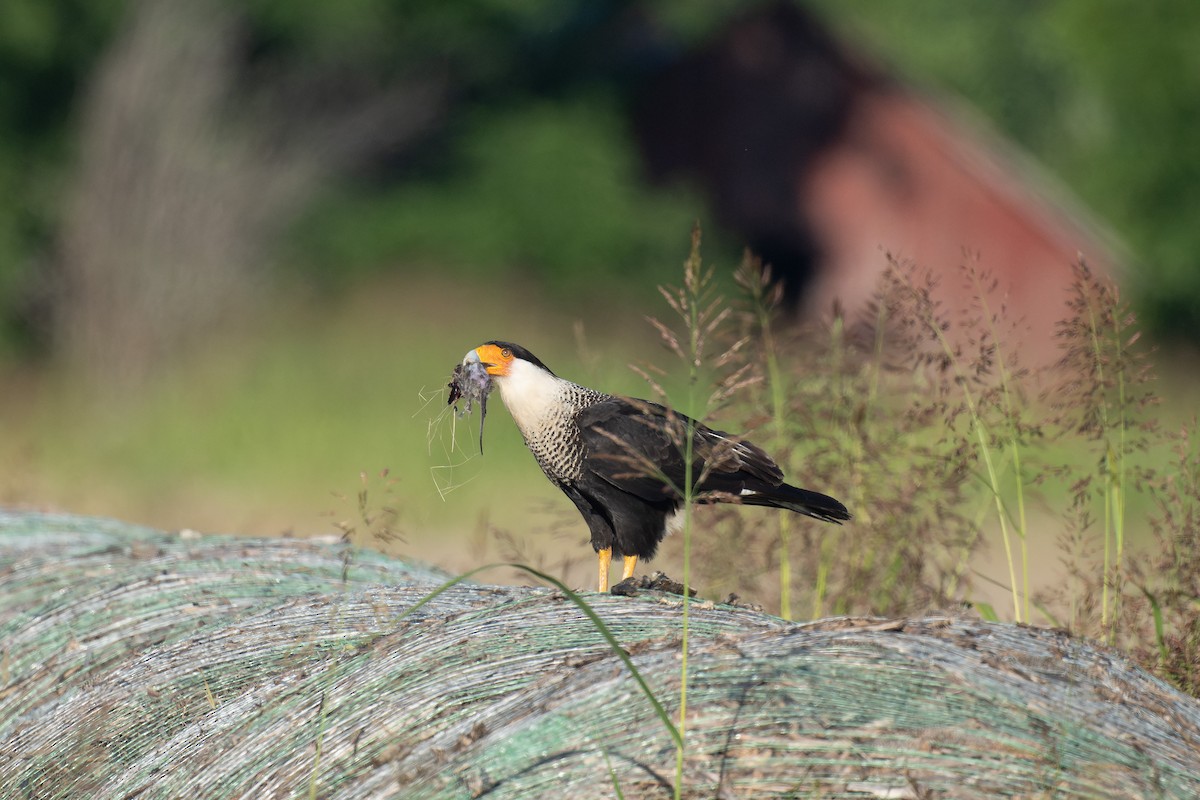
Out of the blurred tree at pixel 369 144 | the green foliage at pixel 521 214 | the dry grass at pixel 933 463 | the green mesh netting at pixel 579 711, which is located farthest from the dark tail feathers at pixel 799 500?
the green foliage at pixel 521 214

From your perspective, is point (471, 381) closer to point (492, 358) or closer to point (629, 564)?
point (492, 358)

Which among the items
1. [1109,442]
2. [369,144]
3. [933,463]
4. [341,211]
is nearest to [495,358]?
[1109,442]

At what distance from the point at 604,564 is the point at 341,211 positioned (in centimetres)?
1826

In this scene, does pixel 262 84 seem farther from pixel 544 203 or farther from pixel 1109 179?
pixel 1109 179

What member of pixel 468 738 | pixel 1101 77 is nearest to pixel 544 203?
pixel 1101 77

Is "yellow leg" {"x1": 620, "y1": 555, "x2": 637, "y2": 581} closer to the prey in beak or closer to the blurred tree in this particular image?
the prey in beak

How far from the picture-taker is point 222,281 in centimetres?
2016

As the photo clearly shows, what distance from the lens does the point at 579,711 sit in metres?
3.52

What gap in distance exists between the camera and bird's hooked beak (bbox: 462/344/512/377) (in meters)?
4.71

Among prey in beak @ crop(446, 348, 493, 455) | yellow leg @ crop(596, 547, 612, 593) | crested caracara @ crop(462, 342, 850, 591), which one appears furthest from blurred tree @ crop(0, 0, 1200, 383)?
prey in beak @ crop(446, 348, 493, 455)

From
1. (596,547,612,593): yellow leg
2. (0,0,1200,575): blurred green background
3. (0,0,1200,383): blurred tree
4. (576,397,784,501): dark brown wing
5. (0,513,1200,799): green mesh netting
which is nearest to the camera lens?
(0,513,1200,799): green mesh netting

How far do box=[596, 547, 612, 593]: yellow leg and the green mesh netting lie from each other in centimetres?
45

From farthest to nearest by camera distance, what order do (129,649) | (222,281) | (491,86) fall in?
(491,86)
(222,281)
(129,649)

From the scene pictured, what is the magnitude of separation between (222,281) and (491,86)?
580cm
